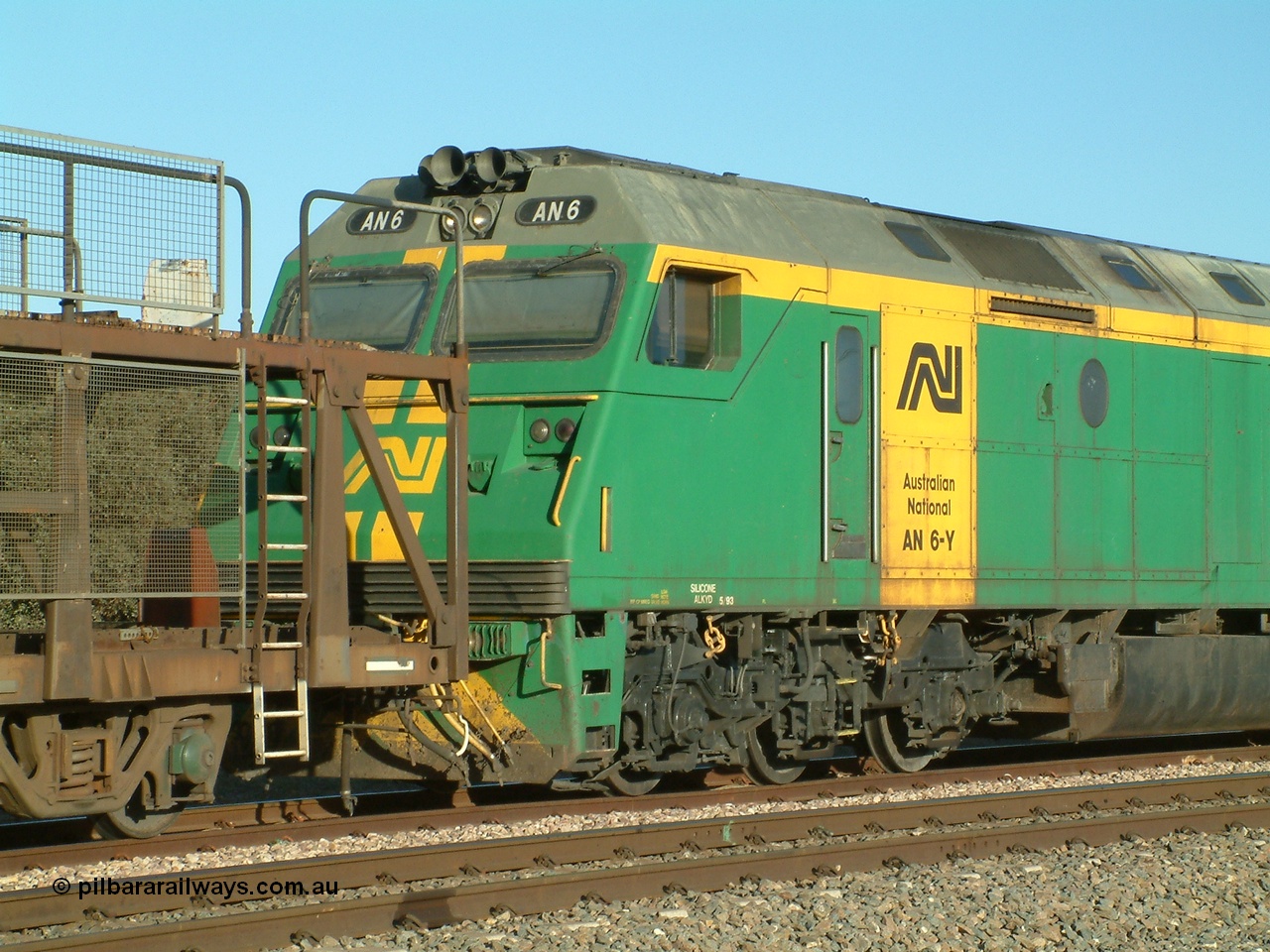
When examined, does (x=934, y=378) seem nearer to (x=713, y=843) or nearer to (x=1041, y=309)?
(x=1041, y=309)

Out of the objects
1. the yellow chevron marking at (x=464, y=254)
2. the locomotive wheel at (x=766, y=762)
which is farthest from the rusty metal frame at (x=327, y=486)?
the locomotive wheel at (x=766, y=762)

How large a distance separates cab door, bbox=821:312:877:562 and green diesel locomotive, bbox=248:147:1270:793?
3 cm

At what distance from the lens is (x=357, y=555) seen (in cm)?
1020

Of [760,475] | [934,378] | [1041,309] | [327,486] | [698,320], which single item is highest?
[1041,309]

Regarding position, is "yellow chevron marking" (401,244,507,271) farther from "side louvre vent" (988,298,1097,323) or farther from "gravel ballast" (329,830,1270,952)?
"gravel ballast" (329,830,1270,952)

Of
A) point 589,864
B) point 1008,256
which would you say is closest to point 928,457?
point 1008,256

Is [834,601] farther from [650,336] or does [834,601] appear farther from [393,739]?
[393,739]

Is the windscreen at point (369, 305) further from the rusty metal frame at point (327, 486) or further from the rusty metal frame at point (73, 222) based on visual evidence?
the rusty metal frame at point (73, 222)

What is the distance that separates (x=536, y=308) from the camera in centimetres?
1030

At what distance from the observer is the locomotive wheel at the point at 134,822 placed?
9023 millimetres

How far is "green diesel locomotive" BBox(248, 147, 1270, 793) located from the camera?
984cm

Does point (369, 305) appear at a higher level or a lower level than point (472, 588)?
higher

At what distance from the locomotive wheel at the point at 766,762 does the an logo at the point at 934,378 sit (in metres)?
2.42

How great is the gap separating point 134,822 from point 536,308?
3690 mm
